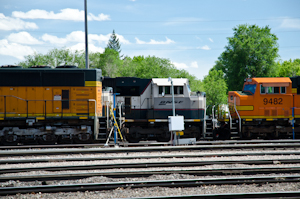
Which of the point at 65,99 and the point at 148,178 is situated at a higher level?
the point at 65,99

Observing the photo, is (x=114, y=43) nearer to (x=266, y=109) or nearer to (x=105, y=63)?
(x=105, y=63)

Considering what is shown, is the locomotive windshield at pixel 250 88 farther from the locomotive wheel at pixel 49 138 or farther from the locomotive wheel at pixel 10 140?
the locomotive wheel at pixel 10 140

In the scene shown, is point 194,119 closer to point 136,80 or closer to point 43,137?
point 136,80

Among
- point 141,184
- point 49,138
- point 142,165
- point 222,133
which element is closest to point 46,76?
point 49,138

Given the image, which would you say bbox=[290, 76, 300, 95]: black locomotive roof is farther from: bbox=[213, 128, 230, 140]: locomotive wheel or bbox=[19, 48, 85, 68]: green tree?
bbox=[19, 48, 85, 68]: green tree

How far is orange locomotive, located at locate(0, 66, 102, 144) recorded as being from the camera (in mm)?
12195

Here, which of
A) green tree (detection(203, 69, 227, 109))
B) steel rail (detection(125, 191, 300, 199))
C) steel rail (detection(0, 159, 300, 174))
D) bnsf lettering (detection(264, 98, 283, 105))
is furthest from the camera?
green tree (detection(203, 69, 227, 109))

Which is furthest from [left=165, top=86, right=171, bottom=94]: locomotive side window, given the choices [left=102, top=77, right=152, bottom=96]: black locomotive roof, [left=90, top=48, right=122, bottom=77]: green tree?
[left=90, top=48, right=122, bottom=77]: green tree

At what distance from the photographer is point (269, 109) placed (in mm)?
14156

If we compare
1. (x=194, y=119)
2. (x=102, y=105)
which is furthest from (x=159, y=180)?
(x=102, y=105)

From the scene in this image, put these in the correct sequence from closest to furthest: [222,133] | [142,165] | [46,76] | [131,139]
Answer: [142,165]
[46,76]
[131,139]
[222,133]

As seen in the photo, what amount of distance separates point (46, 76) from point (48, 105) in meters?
1.32

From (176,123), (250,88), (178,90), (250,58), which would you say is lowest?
(176,123)

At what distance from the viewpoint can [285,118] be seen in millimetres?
14055
